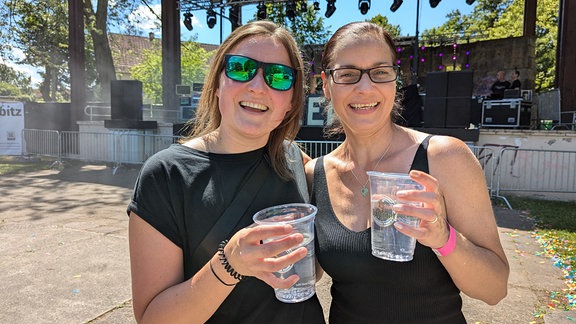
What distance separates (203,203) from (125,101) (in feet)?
44.2

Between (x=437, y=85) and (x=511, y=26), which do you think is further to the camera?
(x=511, y=26)

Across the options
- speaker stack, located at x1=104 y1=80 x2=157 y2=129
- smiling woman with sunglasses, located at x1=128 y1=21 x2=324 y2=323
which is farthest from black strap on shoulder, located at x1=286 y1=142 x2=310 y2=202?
speaker stack, located at x1=104 y1=80 x2=157 y2=129

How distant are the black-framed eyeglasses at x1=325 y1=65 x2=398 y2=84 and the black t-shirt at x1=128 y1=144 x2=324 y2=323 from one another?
22.4 inches

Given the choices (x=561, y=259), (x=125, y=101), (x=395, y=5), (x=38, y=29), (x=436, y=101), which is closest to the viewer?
(x=561, y=259)

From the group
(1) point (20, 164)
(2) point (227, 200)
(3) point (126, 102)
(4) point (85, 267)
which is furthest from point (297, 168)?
(1) point (20, 164)

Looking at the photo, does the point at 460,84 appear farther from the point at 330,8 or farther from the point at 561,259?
the point at 330,8

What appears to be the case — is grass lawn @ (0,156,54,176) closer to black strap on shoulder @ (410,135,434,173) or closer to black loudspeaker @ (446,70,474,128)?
black loudspeaker @ (446,70,474,128)

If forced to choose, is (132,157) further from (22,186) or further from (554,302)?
(554,302)

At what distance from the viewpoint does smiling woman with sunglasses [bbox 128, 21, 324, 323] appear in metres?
1.19

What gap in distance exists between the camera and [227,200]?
4.69 feet

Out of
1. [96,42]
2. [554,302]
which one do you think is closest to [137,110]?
[96,42]

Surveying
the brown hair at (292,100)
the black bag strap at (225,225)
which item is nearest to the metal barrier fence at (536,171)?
the brown hair at (292,100)

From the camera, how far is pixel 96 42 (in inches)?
742

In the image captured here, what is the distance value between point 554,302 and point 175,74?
684 inches
